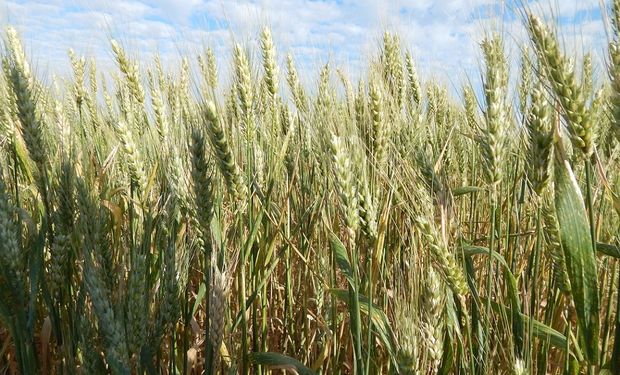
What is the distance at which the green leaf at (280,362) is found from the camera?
1.38 meters

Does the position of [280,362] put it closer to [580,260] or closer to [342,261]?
[342,261]

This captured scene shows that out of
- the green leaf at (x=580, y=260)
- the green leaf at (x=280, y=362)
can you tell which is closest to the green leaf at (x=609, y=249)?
the green leaf at (x=580, y=260)

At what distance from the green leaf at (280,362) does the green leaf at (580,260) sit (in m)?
0.60

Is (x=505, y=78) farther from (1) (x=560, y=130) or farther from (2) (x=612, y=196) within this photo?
(2) (x=612, y=196)

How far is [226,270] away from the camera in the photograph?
1301 mm

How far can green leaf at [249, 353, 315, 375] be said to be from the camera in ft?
4.52

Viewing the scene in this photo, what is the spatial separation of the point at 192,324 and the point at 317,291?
15.9 inches

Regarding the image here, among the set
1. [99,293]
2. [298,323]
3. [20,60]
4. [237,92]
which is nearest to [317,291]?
[298,323]

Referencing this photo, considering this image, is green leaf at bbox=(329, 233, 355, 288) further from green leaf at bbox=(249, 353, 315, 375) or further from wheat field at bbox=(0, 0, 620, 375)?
green leaf at bbox=(249, 353, 315, 375)

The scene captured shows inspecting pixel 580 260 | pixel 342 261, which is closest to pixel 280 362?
pixel 342 261

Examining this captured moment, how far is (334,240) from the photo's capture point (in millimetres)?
1435

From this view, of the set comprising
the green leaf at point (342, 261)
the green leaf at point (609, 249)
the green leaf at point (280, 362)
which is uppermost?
the green leaf at point (609, 249)

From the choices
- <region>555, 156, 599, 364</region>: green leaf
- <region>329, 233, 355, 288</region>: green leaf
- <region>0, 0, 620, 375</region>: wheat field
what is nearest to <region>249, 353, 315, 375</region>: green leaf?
<region>0, 0, 620, 375</region>: wheat field

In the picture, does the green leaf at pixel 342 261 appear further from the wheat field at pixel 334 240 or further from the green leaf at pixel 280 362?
the green leaf at pixel 280 362
